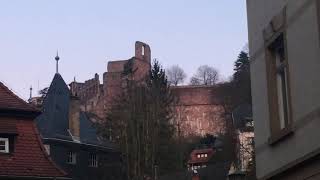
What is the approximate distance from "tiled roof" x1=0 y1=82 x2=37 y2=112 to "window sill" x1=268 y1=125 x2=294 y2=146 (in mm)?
16533

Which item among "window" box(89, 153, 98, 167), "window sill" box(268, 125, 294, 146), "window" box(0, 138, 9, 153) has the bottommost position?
"window sill" box(268, 125, 294, 146)

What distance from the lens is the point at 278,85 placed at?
45.4 feet

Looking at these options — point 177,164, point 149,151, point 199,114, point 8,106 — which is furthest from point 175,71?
point 8,106

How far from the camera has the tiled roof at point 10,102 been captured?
28.4 metres

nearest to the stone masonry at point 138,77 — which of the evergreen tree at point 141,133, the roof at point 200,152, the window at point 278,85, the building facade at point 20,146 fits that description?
A: the roof at point 200,152

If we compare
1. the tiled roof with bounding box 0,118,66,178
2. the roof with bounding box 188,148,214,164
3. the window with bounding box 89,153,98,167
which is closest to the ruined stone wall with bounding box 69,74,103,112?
the roof with bounding box 188,148,214,164

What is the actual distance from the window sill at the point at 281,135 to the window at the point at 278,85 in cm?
2

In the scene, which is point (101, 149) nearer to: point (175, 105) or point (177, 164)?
point (177, 164)

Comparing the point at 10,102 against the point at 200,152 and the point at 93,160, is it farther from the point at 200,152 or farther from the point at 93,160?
the point at 200,152

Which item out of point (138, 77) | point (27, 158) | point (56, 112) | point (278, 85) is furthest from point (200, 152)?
point (278, 85)

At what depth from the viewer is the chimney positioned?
182 ft

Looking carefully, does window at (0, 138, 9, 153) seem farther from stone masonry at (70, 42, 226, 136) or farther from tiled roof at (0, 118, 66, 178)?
stone masonry at (70, 42, 226, 136)

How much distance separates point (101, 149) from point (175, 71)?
7019cm

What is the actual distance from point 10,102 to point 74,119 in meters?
27.0
